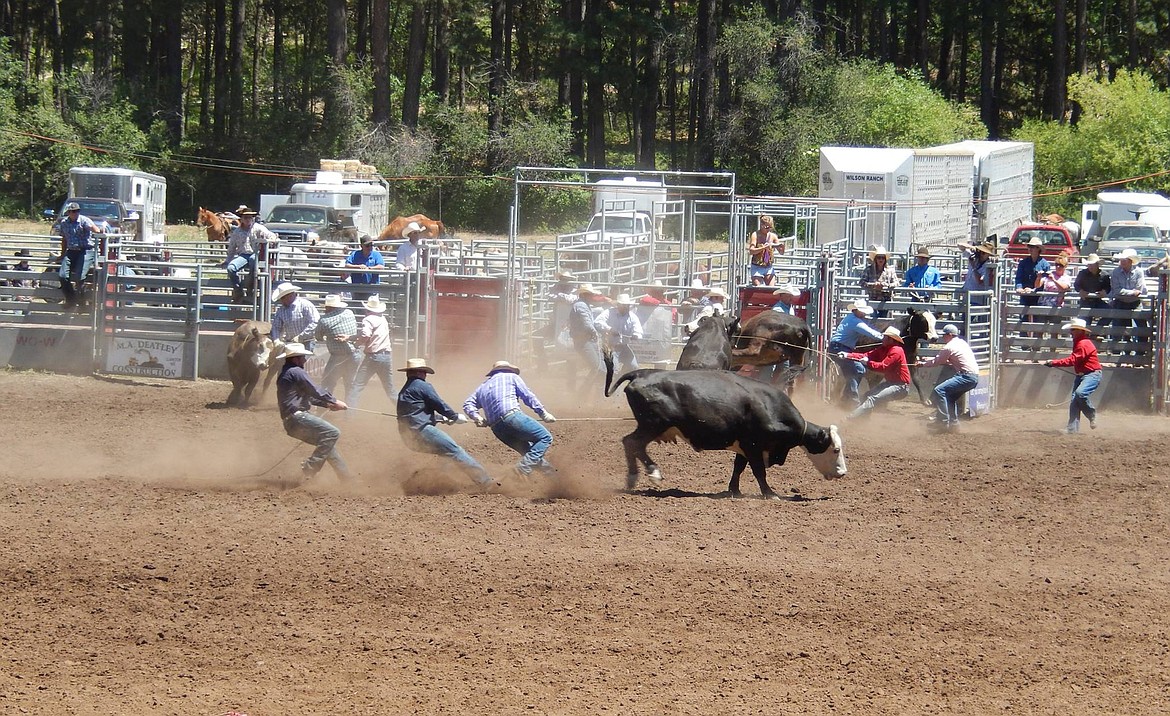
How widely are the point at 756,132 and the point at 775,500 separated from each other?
115 feet

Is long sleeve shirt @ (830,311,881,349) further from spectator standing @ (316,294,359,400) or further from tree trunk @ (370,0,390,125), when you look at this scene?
tree trunk @ (370,0,390,125)

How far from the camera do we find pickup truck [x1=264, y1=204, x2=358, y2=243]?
2825cm

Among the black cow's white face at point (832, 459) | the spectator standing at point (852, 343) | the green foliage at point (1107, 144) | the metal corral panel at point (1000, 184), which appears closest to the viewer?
the black cow's white face at point (832, 459)

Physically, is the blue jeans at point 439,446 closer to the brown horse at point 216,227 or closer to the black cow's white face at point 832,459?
the black cow's white face at point 832,459

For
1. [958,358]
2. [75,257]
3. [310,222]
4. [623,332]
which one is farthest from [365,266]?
[310,222]

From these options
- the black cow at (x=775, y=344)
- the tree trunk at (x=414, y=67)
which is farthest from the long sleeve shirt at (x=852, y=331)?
the tree trunk at (x=414, y=67)

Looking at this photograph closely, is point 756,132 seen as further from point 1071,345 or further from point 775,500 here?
point 775,500

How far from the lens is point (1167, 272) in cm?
1579

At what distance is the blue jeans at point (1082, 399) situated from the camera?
1438 cm

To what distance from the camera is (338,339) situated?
14.7 m

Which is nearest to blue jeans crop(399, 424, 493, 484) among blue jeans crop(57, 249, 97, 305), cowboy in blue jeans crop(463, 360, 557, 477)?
cowboy in blue jeans crop(463, 360, 557, 477)

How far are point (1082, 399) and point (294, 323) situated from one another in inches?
350

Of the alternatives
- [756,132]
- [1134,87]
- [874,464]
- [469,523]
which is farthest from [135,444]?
[1134,87]

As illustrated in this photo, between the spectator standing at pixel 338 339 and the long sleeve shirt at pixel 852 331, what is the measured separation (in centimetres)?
571
